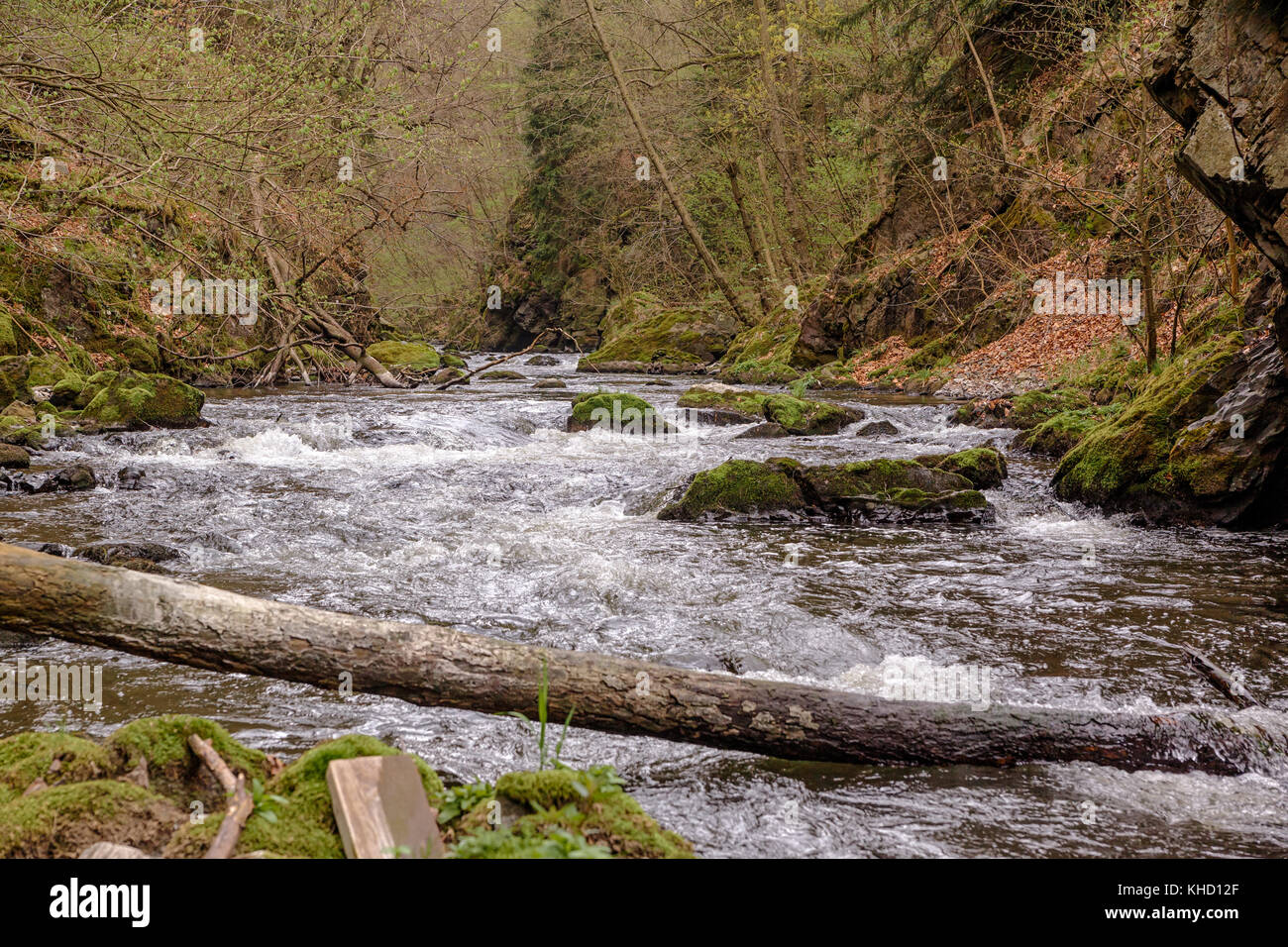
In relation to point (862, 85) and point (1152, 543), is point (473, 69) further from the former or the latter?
point (862, 85)

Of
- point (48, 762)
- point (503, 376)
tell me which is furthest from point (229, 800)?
point (503, 376)

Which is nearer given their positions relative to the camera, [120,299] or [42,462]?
[42,462]

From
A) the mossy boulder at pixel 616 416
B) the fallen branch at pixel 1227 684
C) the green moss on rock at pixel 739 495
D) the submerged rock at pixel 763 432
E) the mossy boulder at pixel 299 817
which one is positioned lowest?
the fallen branch at pixel 1227 684

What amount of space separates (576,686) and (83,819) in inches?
63.7

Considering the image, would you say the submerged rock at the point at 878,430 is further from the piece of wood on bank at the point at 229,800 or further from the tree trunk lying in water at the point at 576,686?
the piece of wood on bank at the point at 229,800

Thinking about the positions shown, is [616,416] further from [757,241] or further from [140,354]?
[757,241]

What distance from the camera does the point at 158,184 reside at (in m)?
5.80

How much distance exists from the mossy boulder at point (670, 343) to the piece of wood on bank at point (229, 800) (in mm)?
22761

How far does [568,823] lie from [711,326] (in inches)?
1024

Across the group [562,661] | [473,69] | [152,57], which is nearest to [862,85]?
[473,69]

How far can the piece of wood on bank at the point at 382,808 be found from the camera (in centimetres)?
222

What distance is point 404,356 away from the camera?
2420cm

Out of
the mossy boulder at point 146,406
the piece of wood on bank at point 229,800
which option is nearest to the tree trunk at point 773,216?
the mossy boulder at point 146,406

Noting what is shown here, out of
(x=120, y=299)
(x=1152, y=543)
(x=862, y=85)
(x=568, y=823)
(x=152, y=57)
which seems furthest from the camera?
(x=862, y=85)
